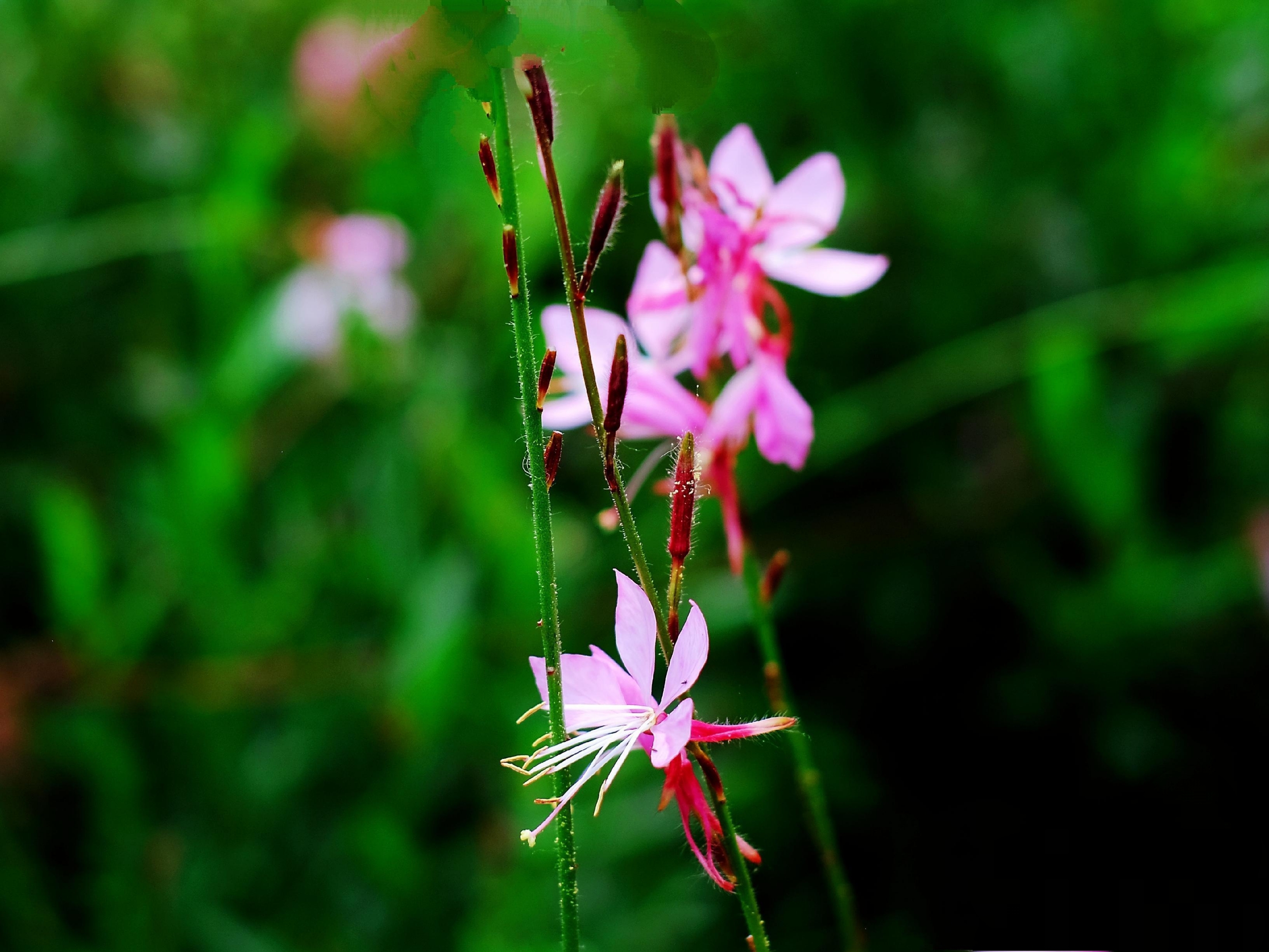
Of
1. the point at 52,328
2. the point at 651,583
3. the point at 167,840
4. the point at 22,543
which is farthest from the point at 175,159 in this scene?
the point at 651,583

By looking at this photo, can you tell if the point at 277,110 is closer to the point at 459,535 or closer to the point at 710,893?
the point at 459,535

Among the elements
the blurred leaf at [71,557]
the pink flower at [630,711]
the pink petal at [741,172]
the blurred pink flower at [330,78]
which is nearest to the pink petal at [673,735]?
the pink flower at [630,711]

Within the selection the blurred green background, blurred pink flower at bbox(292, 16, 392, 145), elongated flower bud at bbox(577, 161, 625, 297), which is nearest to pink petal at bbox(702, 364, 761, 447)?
elongated flower bud at bbox(577, 161, 625, 297)

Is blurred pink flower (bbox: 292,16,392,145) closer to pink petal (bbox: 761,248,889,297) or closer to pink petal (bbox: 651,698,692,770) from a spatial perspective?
pink petal (bbox: 761,248,889,297)

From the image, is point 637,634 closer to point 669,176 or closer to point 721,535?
point 669,176

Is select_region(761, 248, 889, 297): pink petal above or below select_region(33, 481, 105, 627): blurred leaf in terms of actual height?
below
